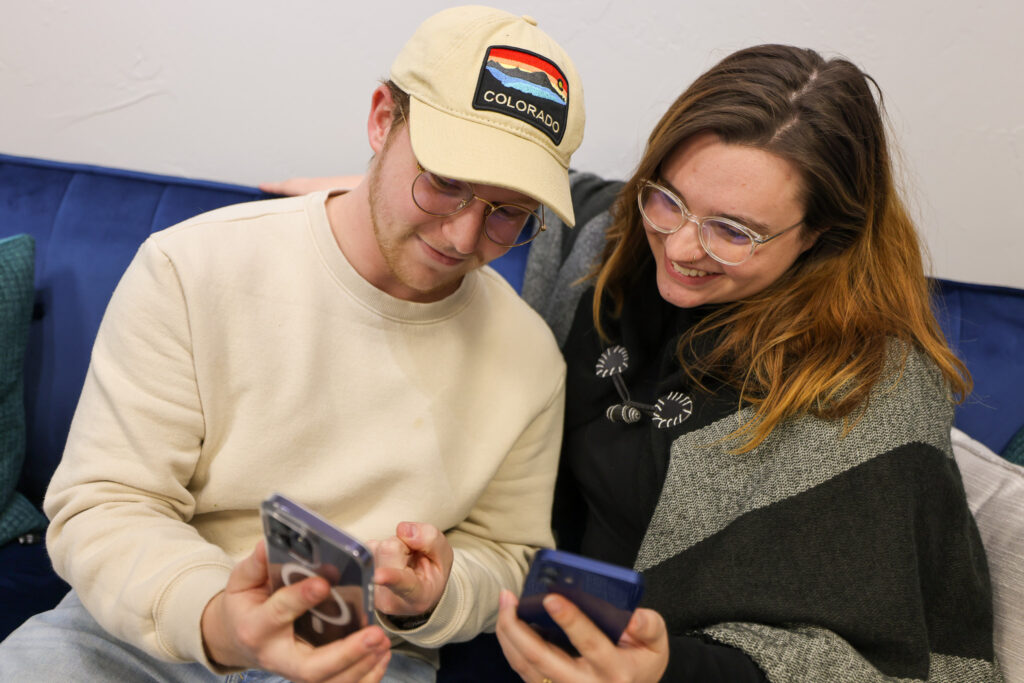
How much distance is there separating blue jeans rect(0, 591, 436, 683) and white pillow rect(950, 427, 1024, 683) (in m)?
1.06

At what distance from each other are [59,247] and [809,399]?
138 cm

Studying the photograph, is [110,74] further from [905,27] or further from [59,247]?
[905,27]

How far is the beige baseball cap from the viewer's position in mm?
942

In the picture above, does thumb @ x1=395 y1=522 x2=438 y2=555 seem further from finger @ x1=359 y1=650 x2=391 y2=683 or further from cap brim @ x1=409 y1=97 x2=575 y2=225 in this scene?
cap brim @ x1=409 y1=97 x2=575 y2=225

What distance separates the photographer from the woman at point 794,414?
108 cm

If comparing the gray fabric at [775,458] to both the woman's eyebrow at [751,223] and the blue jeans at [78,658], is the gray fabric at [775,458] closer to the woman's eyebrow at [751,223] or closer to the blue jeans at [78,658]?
the woman's eyebrow at [751,223]

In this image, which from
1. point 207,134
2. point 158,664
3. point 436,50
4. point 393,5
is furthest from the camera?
point 207,134

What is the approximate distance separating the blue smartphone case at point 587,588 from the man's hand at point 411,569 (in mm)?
150

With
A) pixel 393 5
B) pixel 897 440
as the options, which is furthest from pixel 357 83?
pixel 897 440

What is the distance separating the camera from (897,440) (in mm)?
1101

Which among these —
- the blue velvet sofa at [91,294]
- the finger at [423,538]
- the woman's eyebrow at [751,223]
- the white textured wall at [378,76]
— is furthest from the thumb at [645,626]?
the white textured wall at [378,76]

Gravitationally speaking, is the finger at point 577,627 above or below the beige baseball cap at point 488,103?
below

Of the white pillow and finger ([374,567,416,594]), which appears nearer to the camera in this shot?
finger ([374,567,416,594])

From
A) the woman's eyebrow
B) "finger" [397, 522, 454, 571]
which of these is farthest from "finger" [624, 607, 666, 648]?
the woman's eyebrow
